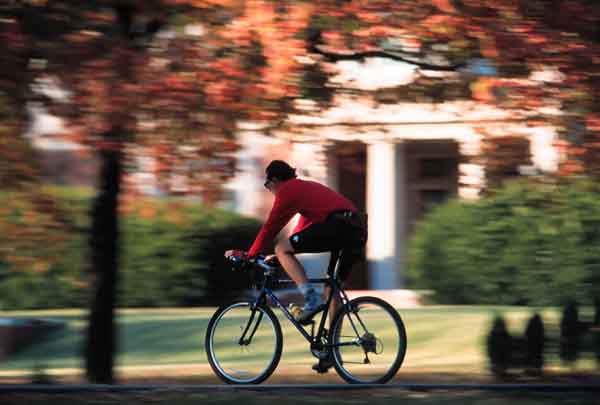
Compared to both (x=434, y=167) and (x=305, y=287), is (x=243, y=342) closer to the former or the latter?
(x=305, y=287)

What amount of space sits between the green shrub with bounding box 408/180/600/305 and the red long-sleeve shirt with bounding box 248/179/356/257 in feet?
23.7

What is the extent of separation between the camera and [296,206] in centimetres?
938

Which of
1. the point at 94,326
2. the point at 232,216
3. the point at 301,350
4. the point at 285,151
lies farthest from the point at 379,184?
the point at 94,326

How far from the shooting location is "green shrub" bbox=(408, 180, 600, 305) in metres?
16.5

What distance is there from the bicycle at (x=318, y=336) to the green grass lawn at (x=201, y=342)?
89.1 inches

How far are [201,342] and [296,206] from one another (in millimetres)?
5514

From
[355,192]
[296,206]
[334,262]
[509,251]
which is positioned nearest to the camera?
[296,206]

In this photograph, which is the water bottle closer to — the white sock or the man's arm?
the white sock

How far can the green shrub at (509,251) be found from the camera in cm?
1655

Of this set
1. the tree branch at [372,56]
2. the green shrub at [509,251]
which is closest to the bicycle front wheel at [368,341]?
the tree branch at [372,56]

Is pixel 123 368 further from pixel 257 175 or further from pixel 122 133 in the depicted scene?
pixel 122 133

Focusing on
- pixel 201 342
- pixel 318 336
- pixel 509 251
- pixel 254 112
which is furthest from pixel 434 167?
pixel 318 336

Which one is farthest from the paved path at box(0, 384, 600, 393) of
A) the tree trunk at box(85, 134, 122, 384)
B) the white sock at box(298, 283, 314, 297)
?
the tree trunk at box(85, 134, 122, 384)

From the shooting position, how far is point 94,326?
10812 mm
